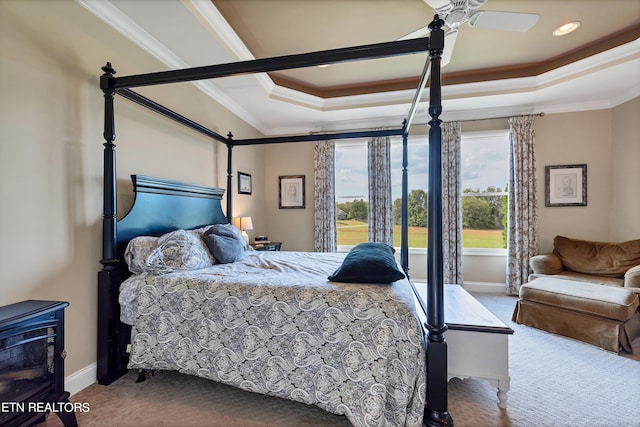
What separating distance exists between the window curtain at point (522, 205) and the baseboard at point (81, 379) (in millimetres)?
4992

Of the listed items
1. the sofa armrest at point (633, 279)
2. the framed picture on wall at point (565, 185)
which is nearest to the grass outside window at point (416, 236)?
the framed picture on wall at point (565, 185)

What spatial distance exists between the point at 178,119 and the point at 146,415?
2336 mm

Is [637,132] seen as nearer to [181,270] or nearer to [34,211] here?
[181,270]

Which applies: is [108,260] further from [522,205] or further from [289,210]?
[522,205]

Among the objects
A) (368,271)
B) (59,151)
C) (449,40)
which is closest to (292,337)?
(368,271)

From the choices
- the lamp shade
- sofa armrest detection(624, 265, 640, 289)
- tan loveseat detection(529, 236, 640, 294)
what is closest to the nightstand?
the lamp shade

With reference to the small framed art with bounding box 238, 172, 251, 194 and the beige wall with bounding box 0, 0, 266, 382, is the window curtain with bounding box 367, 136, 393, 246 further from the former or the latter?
the beige wall with bounding box 0, 0, 266, 382

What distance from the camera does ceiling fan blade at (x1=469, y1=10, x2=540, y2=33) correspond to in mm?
2021

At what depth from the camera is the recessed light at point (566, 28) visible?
268cm

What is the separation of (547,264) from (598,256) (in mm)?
583

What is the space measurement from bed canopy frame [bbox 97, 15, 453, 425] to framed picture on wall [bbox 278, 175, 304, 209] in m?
2.21

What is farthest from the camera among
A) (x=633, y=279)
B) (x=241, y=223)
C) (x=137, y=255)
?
(x=241, y=223)

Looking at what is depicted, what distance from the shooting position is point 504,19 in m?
2.11

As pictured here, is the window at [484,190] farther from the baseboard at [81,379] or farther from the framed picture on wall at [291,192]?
the baseboard at [81,379]
